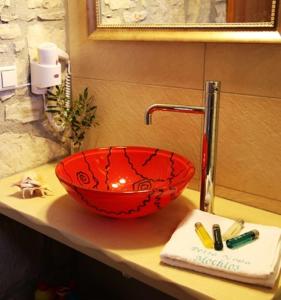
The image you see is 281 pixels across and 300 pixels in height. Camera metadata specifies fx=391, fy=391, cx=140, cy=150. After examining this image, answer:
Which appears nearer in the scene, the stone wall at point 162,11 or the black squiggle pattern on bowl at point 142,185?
the stone wall at point 162,11

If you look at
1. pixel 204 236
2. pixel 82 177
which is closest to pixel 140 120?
pixel 82 177

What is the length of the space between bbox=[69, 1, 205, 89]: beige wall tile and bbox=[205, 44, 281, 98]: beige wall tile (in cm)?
5

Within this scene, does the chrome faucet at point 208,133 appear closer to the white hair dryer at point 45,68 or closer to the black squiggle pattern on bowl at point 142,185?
the black squiggle pattern on bowl at point 142,185

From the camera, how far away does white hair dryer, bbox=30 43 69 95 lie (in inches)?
53.3

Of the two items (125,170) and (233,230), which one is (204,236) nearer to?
(233,230)

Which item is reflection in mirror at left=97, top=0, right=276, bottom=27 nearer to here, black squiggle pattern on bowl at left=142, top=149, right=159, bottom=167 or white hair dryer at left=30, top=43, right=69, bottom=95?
white hair dryer at left=30, top=43, right=69, bottom=95

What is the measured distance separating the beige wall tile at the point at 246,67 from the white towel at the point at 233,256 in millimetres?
393

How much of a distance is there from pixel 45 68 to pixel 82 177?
16.3 inches

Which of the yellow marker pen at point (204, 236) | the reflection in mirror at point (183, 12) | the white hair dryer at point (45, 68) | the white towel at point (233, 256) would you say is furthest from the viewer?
the white hair dryer at point (45, 68)

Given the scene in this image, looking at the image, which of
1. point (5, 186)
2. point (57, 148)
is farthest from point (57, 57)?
point (5, 186)

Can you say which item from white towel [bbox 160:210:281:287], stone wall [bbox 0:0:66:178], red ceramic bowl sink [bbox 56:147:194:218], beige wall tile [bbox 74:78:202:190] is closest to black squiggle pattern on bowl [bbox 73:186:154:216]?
red ceramic bowl sink [bbox 56:147:194:218]

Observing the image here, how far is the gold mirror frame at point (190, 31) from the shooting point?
104cm

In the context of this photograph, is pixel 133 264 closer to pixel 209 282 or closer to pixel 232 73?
pixel 209 282

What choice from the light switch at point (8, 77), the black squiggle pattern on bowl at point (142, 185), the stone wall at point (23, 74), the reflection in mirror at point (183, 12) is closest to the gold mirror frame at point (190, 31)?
the reflection in mirror at point (183, 12)
